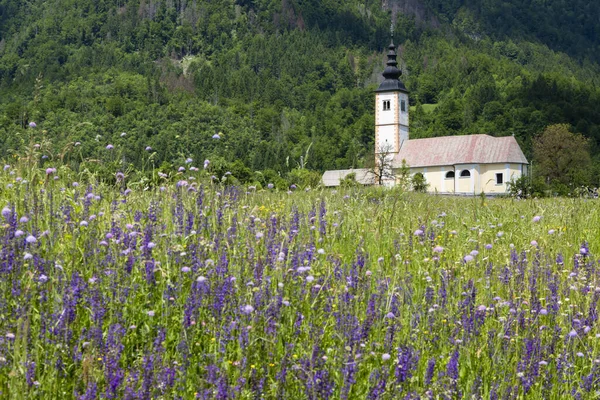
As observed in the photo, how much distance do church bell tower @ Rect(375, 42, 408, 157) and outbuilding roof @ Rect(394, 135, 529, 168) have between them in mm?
6221

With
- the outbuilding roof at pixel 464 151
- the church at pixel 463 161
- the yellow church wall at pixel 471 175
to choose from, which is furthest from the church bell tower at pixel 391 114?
the yellow church wall at pixel 471 175

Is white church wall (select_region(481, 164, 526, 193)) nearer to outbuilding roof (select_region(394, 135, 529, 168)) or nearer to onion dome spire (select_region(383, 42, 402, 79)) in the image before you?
outbuilding roof (select_region(394, 135, 529, 168))

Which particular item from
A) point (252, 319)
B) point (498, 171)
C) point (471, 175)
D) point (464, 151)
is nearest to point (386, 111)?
point (464, 151)

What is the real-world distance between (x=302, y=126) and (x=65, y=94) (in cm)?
6393

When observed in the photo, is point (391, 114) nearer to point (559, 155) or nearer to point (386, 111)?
point (386, 111)

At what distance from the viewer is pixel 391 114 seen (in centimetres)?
10006

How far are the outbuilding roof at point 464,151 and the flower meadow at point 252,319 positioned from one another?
8117 centimetres

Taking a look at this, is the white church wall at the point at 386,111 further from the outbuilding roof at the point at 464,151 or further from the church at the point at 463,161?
the outbuilding roof at the point at 464,151

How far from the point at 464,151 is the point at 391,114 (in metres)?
15.3

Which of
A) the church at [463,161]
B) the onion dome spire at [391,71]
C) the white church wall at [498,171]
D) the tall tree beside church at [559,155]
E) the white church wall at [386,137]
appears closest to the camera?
the tall tree beside church at [559,155]

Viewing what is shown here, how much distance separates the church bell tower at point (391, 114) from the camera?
3878 inches

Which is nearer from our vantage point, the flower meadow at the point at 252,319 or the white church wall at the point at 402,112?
the flower meadow at the point at 252,319

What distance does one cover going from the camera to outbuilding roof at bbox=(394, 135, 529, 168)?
86.7m

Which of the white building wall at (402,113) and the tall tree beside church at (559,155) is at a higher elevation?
the white building wall at (402,113)
